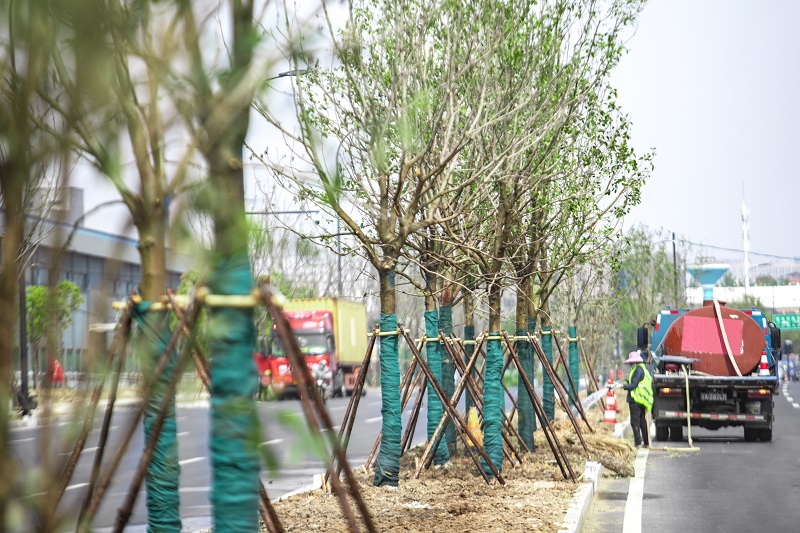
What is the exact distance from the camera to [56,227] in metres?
2.49

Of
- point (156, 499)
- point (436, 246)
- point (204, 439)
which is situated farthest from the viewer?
point (204, 439)

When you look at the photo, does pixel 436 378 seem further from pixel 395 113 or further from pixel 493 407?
pixel 395 113

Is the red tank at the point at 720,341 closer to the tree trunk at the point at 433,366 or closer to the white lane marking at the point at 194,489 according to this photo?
the tree trunk at the point at 433,366

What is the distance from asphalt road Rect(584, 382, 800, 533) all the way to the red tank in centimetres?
165

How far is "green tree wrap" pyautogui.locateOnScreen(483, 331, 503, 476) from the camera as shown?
536 inches

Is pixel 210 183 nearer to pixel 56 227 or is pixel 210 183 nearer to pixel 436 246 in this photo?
pixel 56 227

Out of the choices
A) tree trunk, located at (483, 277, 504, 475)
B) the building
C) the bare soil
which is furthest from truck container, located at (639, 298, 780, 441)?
the building

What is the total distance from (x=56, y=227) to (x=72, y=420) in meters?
0.55

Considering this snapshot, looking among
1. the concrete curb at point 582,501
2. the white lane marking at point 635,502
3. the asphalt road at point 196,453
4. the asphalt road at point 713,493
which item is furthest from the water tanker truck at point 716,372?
the concrete curb at point 582,501

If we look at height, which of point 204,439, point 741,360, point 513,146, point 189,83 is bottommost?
point 204,439

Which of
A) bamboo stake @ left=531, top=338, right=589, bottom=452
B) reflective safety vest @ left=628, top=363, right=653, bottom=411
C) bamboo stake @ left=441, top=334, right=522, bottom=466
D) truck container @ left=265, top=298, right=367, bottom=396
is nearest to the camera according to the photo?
bamboo stake @ left=441, top=334, right=522, bottom=466

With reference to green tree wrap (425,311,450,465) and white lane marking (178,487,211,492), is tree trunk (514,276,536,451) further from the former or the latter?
white lane marking (178,487,211,492)

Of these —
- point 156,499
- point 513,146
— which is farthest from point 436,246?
point 156,499

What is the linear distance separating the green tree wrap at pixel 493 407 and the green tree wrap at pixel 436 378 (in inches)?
29.9
